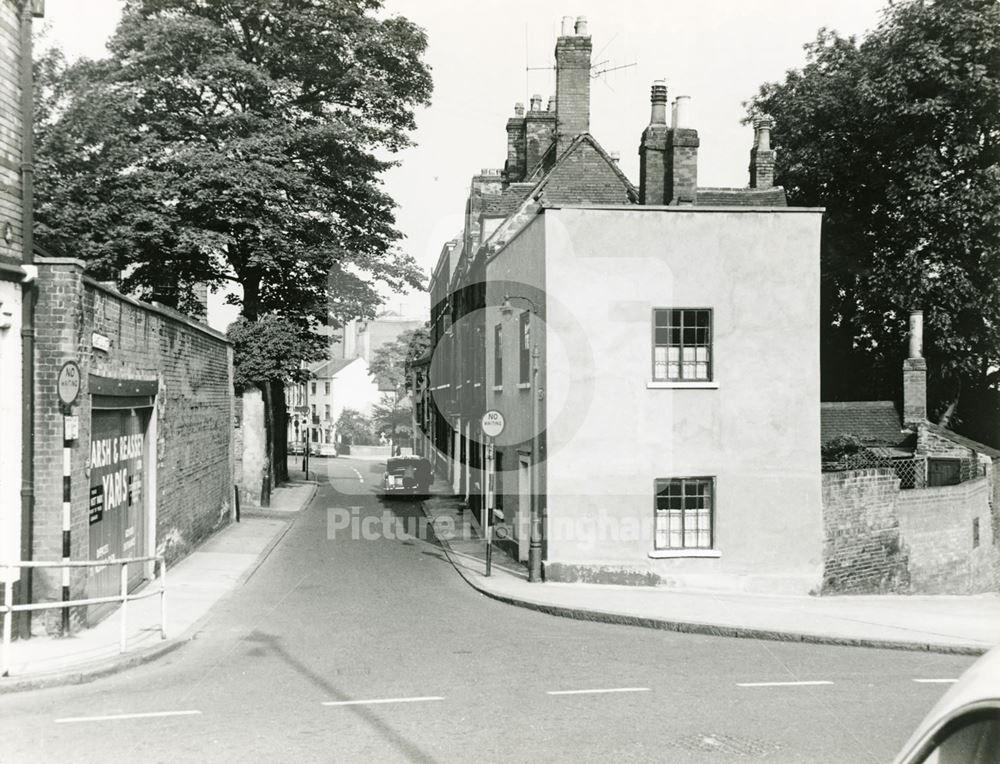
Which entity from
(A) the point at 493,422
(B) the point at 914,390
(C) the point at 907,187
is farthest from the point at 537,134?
(A) the point at 493,422

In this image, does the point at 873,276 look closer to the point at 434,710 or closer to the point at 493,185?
the point at 493,185

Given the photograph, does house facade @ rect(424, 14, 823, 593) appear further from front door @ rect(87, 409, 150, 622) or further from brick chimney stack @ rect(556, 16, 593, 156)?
brick chimney stack @ rect(556, 16, 593, 156)

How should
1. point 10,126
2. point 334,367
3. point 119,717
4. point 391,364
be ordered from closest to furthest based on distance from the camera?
point 119,717, point 10,126, point 391,364, point 334,367

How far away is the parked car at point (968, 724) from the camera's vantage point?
2.26 meters

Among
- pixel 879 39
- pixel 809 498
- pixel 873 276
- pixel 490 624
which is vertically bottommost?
pixel 490 624

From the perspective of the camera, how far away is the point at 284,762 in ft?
22.0

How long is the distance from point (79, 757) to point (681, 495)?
12303mm

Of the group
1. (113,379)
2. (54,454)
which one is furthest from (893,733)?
(113,379)

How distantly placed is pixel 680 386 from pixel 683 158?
7796 millimetres

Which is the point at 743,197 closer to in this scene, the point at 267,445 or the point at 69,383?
the point at 267,445

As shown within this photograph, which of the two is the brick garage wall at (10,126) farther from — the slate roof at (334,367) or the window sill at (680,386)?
the slate roof at (334,367)

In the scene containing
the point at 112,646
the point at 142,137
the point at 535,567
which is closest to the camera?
the point at 112,646

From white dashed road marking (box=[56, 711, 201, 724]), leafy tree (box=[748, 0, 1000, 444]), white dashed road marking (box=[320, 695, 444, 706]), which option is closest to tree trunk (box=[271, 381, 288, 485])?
leafy tree (box=[748, 0, 1000, 444])

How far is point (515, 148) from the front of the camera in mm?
32094
